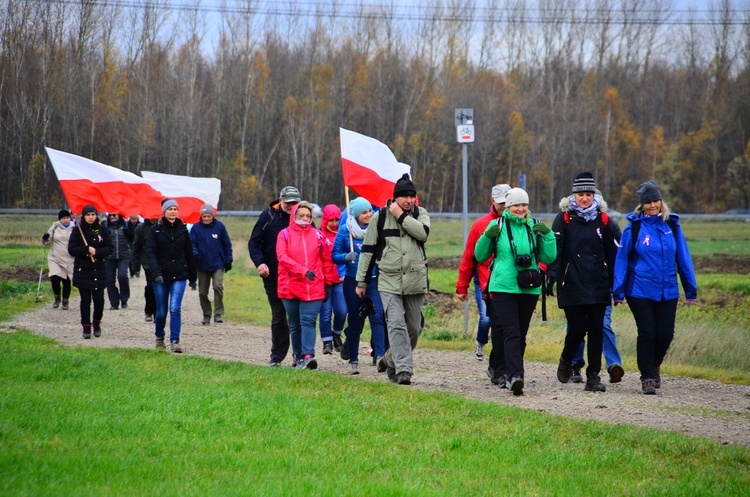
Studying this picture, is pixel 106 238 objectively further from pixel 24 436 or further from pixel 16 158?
pixel 16 158

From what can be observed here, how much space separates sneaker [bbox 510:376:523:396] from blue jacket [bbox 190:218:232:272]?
28.0 feet

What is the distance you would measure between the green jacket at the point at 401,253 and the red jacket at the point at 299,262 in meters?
0.81

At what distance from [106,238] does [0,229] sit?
19770 mm

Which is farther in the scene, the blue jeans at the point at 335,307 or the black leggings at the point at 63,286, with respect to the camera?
the black leggings at the point at 63,286

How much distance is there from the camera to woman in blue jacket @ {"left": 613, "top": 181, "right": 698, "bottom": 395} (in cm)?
923

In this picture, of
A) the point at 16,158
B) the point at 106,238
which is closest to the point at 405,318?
the point at 106,238

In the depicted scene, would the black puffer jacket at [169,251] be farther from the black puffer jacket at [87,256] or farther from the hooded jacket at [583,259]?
the hooded jacket at [583,259]

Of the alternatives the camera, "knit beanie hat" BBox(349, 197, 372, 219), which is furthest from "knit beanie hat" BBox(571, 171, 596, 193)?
"knit beanie hat" BBox(349, 197, 372, 219)

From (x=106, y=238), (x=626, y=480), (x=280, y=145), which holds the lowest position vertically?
(x=626, y=480)

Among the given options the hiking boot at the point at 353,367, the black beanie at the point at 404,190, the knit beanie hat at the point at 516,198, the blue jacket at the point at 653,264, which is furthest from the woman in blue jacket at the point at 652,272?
the hiking boot at the point at 353,367

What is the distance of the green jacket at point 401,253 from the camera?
9359mm

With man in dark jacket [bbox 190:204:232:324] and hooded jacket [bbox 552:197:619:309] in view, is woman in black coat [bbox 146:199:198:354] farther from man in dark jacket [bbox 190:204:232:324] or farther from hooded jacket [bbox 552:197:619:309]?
hooded jacket [bbox 552:197:619:309]

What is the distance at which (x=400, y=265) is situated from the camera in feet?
30.7

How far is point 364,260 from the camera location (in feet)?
31.6
